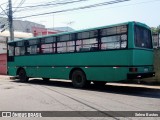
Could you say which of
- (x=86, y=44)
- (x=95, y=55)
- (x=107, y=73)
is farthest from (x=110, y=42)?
(x=86, y=44)

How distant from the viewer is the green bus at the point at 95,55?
1330 centimetres

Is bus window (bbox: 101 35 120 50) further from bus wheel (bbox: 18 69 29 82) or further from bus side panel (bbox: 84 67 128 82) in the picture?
bus wheel (bbox: 18 69 29 82)

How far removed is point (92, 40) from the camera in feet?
49.4

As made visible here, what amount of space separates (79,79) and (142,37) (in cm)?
423

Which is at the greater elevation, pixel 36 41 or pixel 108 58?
pixel 36 41

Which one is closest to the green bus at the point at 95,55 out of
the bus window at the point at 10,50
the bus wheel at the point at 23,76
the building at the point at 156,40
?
the bus wheel at the point at 23,76

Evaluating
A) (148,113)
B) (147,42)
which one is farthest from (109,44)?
(148,113)

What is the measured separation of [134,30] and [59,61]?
5.58 meters

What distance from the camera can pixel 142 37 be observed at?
1410 centimetres

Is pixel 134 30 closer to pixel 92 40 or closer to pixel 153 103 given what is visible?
pixel 92 40

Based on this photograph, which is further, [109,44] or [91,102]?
[109,44]

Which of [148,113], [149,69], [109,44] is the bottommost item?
[148,113]

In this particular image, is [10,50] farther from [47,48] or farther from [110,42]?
[110,42]

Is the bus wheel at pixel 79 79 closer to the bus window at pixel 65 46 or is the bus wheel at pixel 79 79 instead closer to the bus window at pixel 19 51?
the bus window at pixel 65 46
